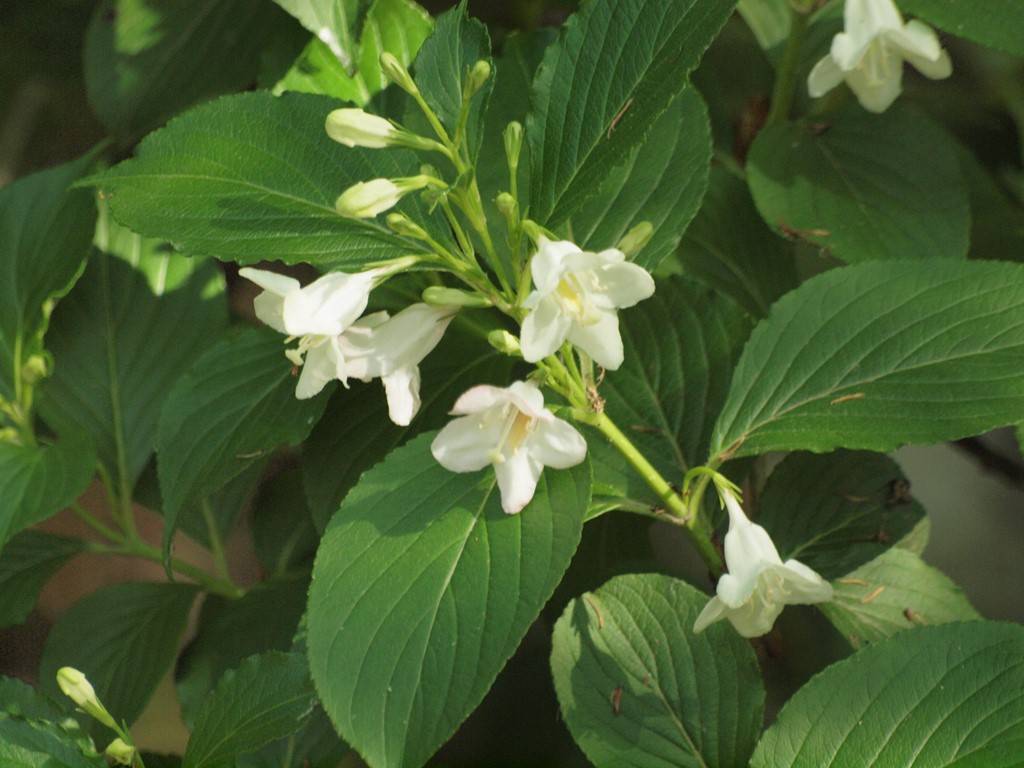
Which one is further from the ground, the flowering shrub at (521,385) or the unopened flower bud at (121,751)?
the flowering shrub at (521,385)

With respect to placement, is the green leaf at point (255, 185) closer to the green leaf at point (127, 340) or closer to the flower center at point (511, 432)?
the flower center at point (511, 432)

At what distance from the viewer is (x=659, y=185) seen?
2.82 ft

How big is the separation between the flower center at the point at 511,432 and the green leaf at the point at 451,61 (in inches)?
7.5

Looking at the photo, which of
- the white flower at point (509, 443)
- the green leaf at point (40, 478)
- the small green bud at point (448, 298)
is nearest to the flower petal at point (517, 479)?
the white flower at point (509, 443)

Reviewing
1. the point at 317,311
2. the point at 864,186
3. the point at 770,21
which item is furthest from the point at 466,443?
the point at 770,21

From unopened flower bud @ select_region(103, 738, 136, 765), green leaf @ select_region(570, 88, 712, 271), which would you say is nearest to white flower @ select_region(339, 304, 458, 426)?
green leaf @ select_region(570, 88, 712, 271)

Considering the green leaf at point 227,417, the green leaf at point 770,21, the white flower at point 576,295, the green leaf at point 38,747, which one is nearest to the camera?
the white flower at point 576,295

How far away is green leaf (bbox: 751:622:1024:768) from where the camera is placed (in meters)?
0.68

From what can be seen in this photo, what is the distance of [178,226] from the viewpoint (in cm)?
72

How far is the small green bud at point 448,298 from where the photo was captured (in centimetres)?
68

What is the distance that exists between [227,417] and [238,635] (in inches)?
10.0

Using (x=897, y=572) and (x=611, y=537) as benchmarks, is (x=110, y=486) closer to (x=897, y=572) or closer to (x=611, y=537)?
(x=611, y=537)

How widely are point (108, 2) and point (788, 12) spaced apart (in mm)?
782

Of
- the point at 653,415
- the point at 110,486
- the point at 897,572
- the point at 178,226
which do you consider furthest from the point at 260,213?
the point at 897,572
